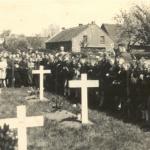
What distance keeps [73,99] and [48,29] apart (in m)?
137

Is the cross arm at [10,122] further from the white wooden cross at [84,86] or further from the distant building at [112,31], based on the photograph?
the distant building at [112,31]

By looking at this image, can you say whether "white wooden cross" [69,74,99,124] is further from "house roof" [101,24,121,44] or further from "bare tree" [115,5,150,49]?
"house roof" [101,24,121,44]

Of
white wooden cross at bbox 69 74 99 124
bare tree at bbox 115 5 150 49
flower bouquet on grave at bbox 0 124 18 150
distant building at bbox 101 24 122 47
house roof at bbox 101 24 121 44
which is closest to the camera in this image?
flower bouquet on grave at bbox 0 124 18 150

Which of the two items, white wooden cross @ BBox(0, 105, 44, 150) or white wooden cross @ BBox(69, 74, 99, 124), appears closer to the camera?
white wooden cross @ BBox(0, 105, 44, 150)

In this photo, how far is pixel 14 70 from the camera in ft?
75.1

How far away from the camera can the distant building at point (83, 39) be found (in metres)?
63.2

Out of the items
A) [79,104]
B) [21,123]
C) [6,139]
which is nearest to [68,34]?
[79,104]

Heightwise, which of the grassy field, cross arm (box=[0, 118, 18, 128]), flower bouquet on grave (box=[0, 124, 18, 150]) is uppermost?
cross arm (box=[0, 118, 18, 128])

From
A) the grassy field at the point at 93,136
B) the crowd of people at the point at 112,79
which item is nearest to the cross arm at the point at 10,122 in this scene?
the grassy field at the point at 93,136

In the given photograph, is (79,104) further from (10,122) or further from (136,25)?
(136,25)

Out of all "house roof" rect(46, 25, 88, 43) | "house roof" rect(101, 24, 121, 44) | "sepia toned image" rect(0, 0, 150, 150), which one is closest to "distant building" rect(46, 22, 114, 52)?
"house roof" rect(46, 25, 88, 43)

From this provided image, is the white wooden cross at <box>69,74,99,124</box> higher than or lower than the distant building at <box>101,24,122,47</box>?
lower

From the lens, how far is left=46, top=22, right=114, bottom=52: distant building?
63219 mm

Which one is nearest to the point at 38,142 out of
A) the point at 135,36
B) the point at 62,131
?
the point at 62,131
